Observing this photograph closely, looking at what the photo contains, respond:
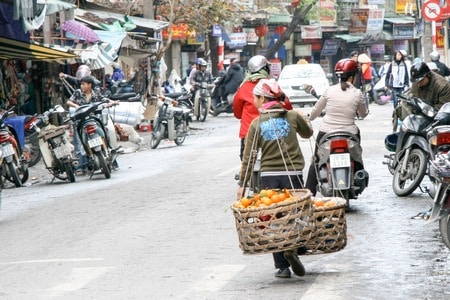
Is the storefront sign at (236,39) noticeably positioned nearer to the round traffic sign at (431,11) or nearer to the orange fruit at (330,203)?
the round traffic sign at (431,11)

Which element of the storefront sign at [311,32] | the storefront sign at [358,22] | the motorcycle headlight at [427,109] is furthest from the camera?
the storefront sign at [358,22]

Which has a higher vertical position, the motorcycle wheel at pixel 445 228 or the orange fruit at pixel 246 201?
the orange fruit at pixel 246 201

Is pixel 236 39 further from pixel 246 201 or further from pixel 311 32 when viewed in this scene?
pixel 246 201

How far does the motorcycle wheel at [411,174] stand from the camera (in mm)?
13109

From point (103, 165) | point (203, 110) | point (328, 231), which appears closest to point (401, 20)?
point (203, 110)

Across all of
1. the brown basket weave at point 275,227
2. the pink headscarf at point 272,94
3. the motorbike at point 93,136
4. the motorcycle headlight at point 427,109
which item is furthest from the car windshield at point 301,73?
the brown basket weave at point 275,227

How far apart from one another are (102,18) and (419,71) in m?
20.9

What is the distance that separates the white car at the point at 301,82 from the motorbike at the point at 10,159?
17084 millimetres

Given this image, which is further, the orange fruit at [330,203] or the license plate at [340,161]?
the license plate at [340,161]

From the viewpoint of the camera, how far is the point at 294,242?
8070 mm

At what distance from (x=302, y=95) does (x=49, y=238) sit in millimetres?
24364

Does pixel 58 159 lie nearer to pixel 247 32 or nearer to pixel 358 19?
pixel 247 32

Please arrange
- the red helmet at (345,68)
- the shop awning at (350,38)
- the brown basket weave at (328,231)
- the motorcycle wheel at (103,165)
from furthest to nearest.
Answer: the shop awning at (350,38) < the motorcycle wheel at (103,165) < the red helmet at (345,68) < the brown basket weave at (328,231)

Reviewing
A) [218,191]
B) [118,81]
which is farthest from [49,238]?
[118,81]
